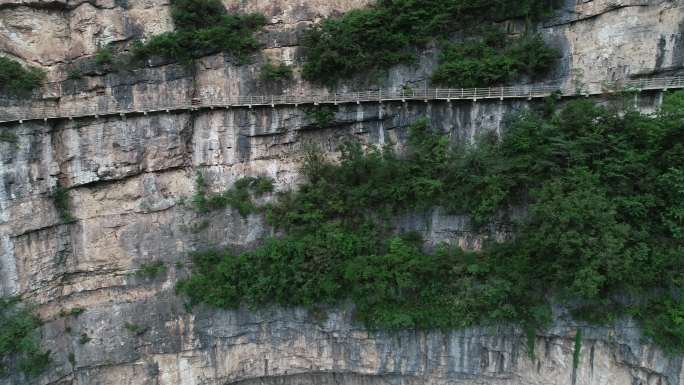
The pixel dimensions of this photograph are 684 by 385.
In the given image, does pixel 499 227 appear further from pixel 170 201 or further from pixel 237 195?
pixel 170 201

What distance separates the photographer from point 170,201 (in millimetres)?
15375

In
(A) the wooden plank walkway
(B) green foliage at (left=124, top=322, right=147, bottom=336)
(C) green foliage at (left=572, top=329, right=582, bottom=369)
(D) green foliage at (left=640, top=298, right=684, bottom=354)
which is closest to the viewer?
(D) green foliage at (left=640, top=298, right=684, bottom=354)

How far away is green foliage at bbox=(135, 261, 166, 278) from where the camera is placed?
595 inches

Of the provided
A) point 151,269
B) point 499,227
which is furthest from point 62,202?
point 499,227

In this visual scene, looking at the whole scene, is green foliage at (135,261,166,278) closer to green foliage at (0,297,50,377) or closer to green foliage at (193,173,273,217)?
green foliage at (193,173,273,217)

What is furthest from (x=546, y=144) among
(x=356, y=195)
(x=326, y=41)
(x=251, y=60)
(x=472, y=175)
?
(x=251, y=60)

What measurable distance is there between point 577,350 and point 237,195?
14107mm

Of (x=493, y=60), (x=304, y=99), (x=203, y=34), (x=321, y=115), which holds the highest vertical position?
(x=203, y=34)

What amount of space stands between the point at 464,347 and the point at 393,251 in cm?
450

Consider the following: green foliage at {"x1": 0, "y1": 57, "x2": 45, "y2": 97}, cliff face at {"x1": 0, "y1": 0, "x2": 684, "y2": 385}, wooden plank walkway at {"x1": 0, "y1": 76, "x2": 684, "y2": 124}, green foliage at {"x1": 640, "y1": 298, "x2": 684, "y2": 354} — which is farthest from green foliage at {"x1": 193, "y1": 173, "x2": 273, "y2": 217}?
green foliage at {"x1": 640, "y1": 298, "x2": 684, "y2": 354}

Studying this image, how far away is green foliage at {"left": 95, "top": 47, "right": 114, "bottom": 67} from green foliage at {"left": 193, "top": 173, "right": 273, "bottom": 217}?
6.12m

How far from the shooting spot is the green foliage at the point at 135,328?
14734 mm

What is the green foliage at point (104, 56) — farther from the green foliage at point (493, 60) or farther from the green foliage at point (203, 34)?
the green foliage at point (493, 60)

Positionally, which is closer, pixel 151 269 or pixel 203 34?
pixel 203 34
